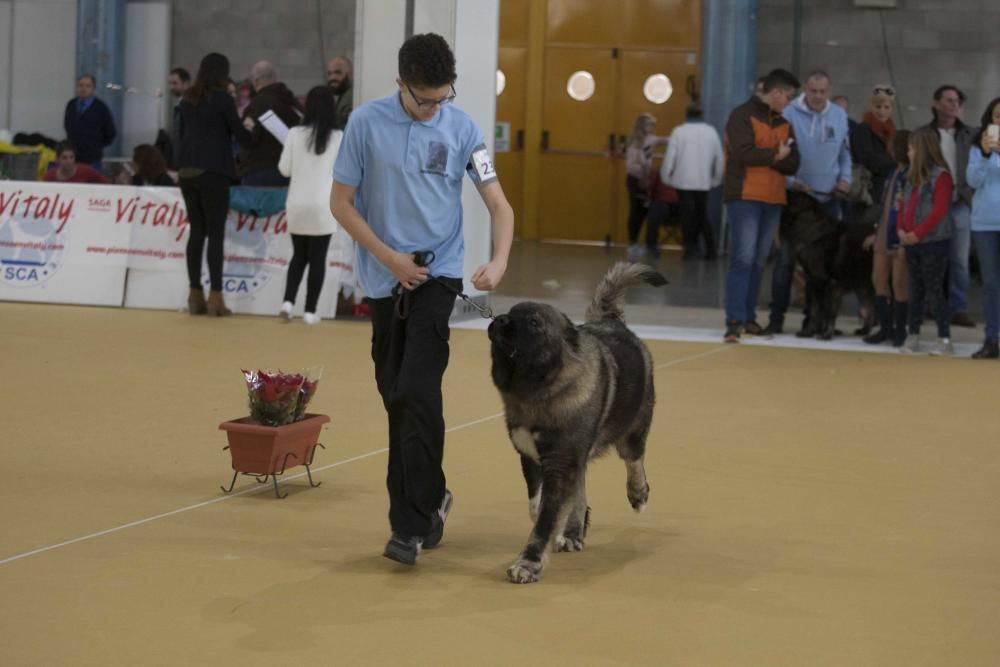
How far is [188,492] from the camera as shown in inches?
233

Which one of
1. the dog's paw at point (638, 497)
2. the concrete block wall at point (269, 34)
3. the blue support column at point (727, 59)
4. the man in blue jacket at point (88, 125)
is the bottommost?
the dog's paw at point (638, 497)

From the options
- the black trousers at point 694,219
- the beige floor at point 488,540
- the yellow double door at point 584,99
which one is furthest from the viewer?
the yellow double door at point 584,99

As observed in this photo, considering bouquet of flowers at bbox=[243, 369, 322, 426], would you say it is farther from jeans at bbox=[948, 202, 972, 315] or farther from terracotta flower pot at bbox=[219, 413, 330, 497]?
jeans at bbox=[948, 202, 972, 315]

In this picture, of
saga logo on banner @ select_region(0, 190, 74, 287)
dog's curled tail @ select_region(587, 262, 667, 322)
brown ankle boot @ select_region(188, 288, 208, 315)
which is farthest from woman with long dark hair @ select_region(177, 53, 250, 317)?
dog's curled tail @ select_region(587, 262, 667, 322)

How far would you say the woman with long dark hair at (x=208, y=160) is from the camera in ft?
38.2

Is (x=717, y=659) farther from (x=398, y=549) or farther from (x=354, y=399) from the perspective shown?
(x=354, y=399)

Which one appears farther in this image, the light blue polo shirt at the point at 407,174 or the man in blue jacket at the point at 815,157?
the man in blue jacket at the point at 815,157

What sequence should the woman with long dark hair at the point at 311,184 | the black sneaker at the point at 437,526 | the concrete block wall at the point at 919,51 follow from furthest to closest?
the concrete block wall at the point at 919,51, the woman with long dark hair at the point at 311,184, the black sneaker at the point at 437,526

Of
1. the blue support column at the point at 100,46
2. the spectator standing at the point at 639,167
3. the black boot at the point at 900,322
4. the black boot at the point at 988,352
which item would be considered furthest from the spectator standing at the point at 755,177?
the blue support column at the point at 100,46

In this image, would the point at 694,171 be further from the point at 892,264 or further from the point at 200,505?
the point at 200,505

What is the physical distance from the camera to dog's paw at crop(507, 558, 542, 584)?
4.69 meters

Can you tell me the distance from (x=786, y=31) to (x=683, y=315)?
3213mm

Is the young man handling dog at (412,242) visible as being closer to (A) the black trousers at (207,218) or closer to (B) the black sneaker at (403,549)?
(B) the black sneaker at (403,549)

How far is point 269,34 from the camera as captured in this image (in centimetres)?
2170
